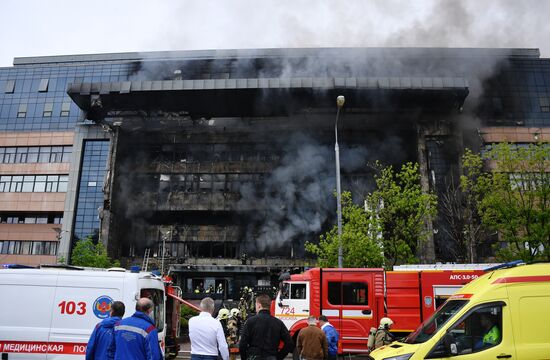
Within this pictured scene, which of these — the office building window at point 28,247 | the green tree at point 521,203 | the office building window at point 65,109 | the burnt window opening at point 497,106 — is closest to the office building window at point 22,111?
the office building window at point 65,109

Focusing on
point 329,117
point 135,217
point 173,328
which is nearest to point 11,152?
point 135,217

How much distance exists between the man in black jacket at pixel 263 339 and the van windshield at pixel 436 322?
7.17 feet

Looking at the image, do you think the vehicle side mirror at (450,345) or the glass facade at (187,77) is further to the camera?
the glass facade at (187,77)

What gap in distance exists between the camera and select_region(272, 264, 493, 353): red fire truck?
1348cm

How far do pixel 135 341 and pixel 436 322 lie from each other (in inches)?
180

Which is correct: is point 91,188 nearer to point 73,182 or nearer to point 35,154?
point 73,182

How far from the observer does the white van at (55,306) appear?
332 inches

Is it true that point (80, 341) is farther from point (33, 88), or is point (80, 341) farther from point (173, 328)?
point (33, 88)

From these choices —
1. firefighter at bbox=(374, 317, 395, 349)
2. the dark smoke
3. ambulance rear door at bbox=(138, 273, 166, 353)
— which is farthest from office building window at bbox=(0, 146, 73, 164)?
firefighter at bbox=(374, 317, 395, 349)

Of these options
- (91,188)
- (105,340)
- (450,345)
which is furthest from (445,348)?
(91,188)

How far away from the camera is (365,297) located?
1395 centimetres

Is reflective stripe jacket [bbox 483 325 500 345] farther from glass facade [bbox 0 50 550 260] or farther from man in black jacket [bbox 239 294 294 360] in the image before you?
glass facade [bbox 0 50 550 260]

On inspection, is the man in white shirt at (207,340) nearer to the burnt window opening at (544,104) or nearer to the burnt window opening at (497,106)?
the burnt window opening at (497,106)

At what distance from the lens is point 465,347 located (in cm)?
584
